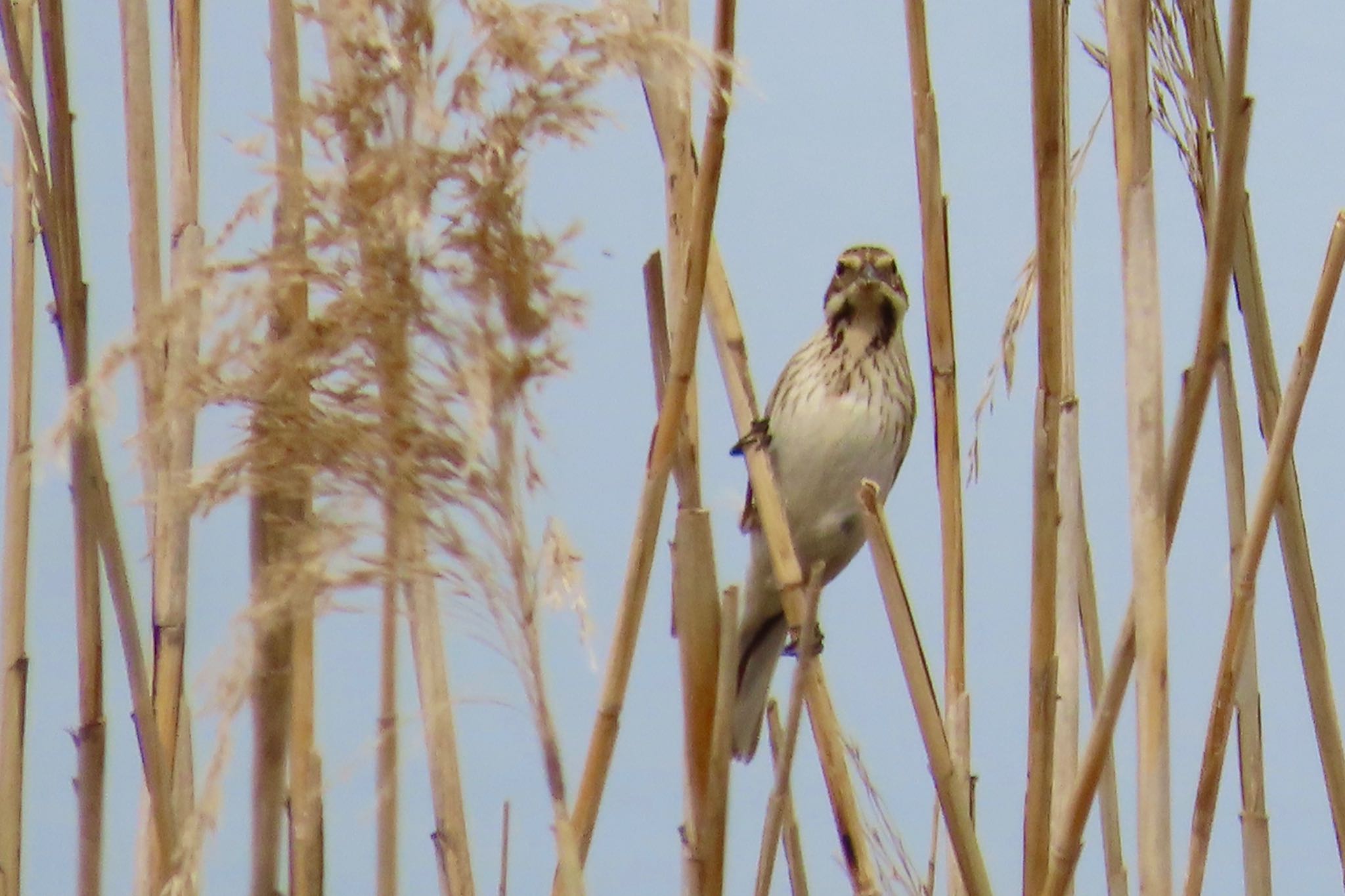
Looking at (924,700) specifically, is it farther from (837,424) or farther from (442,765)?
(837,424)

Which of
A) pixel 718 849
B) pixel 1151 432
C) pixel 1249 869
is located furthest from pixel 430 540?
pixel 1249 869

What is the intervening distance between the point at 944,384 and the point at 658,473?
34cm

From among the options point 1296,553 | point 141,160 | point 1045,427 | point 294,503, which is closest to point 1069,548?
point 1296,553

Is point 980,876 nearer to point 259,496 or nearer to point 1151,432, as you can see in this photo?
point 1151,432

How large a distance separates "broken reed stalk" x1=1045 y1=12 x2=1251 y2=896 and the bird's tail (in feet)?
2.93

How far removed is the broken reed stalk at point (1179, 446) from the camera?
78 cm

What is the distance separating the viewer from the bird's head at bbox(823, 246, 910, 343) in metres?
1.86

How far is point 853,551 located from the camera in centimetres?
198

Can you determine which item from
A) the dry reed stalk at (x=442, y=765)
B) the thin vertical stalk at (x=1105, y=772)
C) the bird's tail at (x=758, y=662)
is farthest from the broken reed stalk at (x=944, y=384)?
the bird's tail at (x=758, y=662)

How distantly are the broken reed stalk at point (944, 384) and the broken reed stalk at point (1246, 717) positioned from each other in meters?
0.20

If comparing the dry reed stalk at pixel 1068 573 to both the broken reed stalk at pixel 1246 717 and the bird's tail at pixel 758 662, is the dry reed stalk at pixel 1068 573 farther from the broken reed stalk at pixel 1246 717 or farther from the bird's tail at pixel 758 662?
the bird's tail at pixel 758 662

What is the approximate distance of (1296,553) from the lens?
1080 mm

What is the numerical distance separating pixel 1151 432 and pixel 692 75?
39 centimetres

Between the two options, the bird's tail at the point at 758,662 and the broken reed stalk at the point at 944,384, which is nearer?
the broken reed stalk at the point at 944,384
